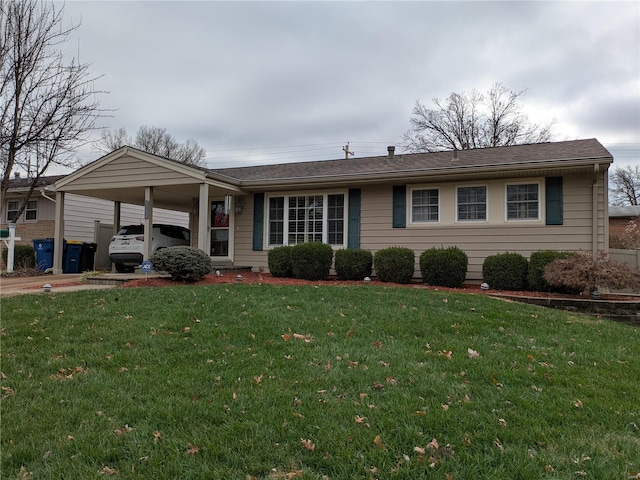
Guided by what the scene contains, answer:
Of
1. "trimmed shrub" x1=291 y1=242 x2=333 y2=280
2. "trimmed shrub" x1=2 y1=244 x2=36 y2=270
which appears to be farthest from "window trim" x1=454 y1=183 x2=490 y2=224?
"trimmed shrub" x1=2 y1=244 x2=36 y2=270

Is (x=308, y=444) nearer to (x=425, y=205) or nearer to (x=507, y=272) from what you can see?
(x=507, y=272)

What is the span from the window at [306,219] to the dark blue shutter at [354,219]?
26 cm

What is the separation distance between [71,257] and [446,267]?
466 inches

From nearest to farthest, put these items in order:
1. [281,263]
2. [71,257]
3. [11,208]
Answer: [281,263] → [71,257] → [11,208]

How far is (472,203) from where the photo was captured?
10.7 m

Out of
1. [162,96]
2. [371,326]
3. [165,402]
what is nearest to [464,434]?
[165,402]

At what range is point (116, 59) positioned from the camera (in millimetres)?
12086

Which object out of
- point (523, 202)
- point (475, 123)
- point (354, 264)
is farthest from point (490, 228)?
point (475, 123)

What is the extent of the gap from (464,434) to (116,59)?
13255 mm

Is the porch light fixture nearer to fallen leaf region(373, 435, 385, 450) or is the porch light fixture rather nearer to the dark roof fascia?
the dark roof fascia

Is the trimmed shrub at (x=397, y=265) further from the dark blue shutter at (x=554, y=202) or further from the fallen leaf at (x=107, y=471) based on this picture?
the fallen leaf at (x=107, y=471)

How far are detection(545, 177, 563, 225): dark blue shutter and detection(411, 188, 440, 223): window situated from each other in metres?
2.53

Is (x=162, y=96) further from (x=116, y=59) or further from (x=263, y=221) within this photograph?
(x=263, y=221)

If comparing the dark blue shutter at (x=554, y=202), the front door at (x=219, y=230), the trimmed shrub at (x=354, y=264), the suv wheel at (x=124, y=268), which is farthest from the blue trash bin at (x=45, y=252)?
the dark blue shutter at (x=554, y=202)
